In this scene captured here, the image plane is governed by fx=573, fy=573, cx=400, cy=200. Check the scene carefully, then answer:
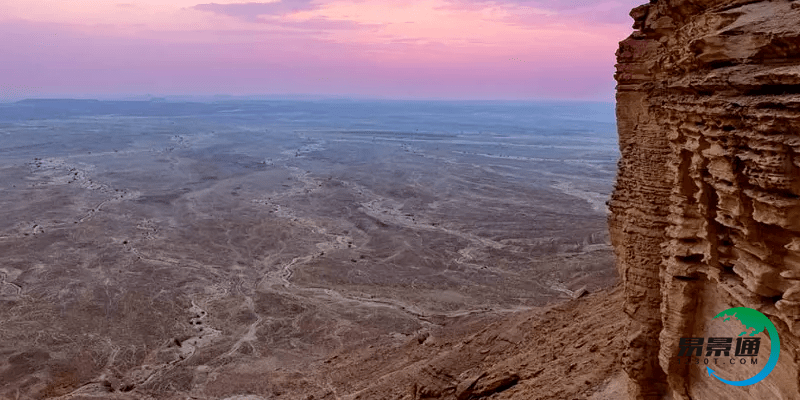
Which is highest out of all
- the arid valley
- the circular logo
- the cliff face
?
the cliff face

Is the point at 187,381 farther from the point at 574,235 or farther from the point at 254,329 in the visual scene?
the point at 574,235

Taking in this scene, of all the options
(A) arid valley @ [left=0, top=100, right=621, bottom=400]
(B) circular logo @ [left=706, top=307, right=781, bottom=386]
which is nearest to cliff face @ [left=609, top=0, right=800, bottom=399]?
(B) circular logo @ [left=706, top=307, right=781, bottom=386]

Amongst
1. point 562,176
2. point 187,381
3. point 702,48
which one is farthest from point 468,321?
point 562,176

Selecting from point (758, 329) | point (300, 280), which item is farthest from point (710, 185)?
point (300, 280)

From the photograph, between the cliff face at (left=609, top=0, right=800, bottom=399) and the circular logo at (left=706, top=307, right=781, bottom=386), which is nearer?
the cliff face at (left=609, top=0, right=800, bottom=399)

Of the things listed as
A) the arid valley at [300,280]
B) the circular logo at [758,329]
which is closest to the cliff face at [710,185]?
the circular logo at [758,329]

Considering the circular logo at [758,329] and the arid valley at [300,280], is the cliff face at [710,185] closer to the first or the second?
the circular logo at [758,329]

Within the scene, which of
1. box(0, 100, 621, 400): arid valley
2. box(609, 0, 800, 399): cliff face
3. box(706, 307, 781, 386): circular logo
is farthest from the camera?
box(0, 100, 621, 400): arid valley

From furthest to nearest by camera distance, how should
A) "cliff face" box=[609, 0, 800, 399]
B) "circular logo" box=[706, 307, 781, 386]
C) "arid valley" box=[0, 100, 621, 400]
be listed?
"arid valley" box=[0, 100, 621, 400], "circular logo" box=[706, 307, 781, 386], "cliff face" box=[609, 0, 800, 399]

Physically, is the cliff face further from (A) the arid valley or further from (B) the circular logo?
(A) the arid valley

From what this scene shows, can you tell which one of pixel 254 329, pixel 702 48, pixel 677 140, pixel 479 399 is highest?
pixel 702 48
